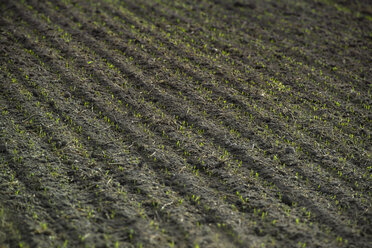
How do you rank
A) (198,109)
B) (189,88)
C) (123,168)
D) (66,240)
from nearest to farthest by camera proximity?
(66,240) < (123,168) < (198,109) < (189,88)

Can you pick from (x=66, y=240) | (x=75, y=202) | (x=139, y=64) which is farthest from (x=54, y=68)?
(x=66, y=240)

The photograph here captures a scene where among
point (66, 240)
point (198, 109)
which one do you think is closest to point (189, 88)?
point (198, 109)

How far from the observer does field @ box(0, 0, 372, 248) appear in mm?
3463

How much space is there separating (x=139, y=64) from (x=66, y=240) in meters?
3.25

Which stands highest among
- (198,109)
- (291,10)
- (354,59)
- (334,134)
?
(291,10)

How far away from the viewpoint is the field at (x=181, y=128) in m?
3.46

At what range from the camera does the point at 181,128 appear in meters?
4.62

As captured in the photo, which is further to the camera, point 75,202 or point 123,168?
point 123,168

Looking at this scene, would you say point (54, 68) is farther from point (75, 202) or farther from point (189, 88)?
point (75, 202)

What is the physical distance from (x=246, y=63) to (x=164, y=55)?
134 cm

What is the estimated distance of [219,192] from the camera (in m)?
3.81

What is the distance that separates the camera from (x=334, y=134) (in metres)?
4.68

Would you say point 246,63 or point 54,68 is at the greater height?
point 246,63

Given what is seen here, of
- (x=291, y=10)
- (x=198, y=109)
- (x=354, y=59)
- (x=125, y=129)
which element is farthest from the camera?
(x=291, y=10)
